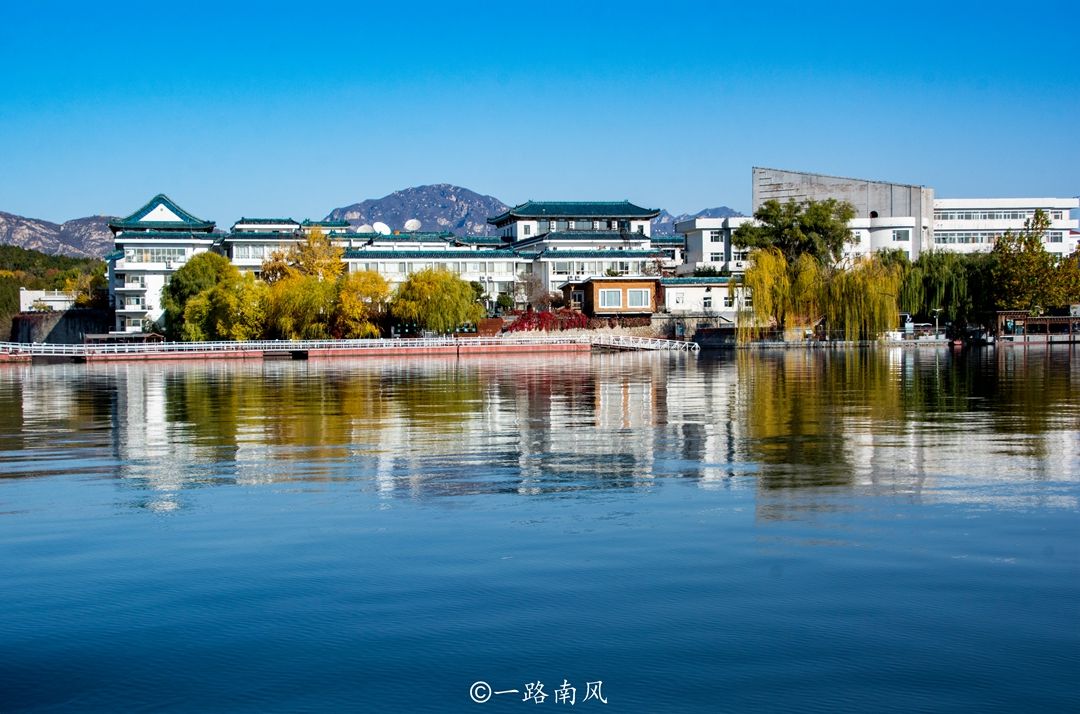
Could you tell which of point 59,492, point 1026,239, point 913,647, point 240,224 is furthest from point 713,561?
point 240,224

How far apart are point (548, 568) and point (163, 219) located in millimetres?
70141

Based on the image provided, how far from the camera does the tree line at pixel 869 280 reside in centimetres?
5269

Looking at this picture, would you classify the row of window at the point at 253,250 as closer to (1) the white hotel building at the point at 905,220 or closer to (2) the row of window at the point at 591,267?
(2) the row of window at the point at 591,267

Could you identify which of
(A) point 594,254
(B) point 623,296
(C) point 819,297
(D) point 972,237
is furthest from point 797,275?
(D) point 972,237

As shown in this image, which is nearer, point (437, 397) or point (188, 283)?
point (437, 397)

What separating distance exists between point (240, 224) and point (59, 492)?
67.2 m

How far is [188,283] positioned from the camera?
62.2 m

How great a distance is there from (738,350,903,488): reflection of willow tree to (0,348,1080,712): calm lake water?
0.12m

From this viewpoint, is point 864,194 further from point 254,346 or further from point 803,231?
point 254,346

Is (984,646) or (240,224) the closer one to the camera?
(984,646)

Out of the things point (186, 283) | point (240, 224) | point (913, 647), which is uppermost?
point (240, 224)

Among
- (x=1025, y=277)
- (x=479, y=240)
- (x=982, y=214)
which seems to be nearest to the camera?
(x=1025, y=277)

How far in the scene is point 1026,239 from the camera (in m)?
59.0

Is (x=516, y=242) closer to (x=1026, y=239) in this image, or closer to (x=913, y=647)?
(x=1026, y=239)
